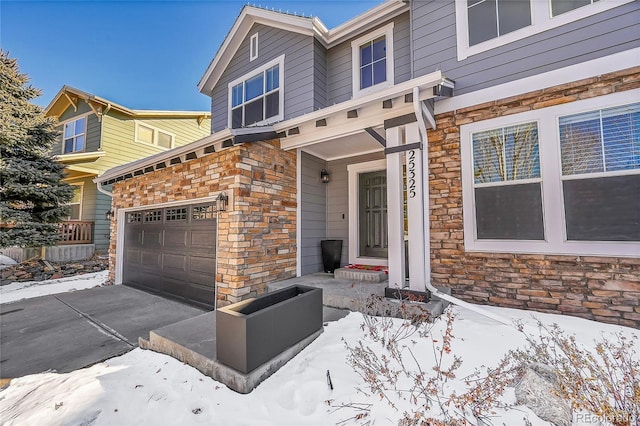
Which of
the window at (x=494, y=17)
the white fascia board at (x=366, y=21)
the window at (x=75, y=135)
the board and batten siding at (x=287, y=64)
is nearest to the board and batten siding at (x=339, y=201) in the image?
the board and batten siding at (x=287, y=64)

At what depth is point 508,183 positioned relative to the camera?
12.6ft

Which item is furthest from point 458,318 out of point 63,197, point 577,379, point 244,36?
point 63,197

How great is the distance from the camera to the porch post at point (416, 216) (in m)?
3.64

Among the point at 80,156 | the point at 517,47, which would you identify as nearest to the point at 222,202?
the point at 517,47

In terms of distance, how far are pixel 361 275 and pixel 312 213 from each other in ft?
5.69

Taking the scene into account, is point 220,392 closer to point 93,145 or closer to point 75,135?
point 93,145

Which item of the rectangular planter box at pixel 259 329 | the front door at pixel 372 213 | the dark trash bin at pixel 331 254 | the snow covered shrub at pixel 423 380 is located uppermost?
the front door at pixel 372 213

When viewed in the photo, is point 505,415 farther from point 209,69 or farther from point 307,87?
point 209,69

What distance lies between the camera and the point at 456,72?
14.3ft

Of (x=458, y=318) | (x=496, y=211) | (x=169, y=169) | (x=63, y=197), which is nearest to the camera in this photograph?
(x=458, y=318)

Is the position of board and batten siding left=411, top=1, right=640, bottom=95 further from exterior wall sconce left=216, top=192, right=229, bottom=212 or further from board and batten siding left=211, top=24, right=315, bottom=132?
Answer: exterior wall sconce left=216, top=192, right=229, bottom=212

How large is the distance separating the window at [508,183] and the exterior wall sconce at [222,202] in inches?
152

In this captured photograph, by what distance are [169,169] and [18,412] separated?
4.51 m

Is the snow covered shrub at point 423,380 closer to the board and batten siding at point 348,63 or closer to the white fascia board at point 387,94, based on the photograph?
the white fascia board at point 387,94
